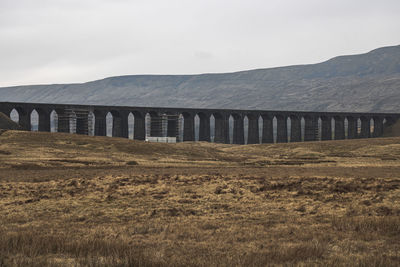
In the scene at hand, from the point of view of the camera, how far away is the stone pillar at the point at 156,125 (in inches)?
5340

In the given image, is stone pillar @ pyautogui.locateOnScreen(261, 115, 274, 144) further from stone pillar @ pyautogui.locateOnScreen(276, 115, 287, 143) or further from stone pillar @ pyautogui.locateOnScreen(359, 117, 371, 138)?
stone pillar @ pyautogui.locateOnScreen(359, 117, 371, 138)


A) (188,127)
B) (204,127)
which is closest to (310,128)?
(204,127)

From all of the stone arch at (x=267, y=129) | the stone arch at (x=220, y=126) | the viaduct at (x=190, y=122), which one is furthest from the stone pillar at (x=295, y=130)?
the stone arch at (x=220, y=126)

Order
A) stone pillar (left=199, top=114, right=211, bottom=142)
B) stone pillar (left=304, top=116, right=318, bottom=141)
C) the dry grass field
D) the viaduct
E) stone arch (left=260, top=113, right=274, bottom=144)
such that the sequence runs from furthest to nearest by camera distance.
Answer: stone pillar (left=304, top=116, right=318, bottom=141), stone arch (left=260, top=113, right=274, bottom=144), stone pillar (left=199, top=114, right=211, bottom=142), the viaduct, the dry grass field

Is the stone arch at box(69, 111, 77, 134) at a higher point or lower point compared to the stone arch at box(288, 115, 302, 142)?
higher

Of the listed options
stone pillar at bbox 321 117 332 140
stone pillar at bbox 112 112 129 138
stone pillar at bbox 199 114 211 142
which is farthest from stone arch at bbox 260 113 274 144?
stone pillar at bbox 112 112 129 138

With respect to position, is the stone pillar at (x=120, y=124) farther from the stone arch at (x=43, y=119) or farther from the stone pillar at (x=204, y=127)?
the stone pillar at (x=204, y=127)

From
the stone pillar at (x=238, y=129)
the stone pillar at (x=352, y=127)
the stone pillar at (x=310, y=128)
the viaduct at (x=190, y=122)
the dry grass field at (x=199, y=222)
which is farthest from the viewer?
the stone pillar at (x=352, y=127)

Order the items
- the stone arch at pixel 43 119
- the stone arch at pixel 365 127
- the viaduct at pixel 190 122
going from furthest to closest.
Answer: the stone arch at pixel 365 127 < the viaduct at pixel 190 122 < the stone arch at pixel 43 119

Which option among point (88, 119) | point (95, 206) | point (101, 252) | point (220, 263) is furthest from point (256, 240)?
point (88, 119)

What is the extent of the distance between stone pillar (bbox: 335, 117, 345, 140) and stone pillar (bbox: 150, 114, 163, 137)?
6936cm

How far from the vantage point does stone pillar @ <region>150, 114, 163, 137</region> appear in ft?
445

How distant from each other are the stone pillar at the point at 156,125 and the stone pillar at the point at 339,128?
69364 mm

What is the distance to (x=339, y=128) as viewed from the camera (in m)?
172
